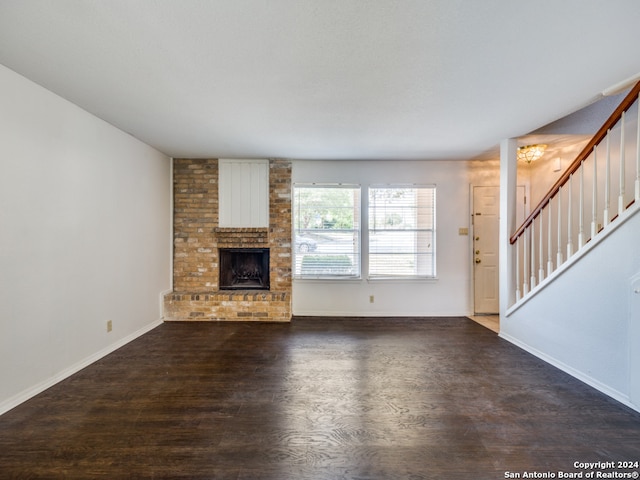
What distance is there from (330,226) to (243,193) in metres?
1.48

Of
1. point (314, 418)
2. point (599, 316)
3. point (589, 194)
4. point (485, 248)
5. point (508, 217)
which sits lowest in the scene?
point (314, 418)

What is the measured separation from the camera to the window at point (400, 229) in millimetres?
4367

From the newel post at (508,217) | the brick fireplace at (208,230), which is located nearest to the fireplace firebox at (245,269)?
the brick fireplace at (208,230)

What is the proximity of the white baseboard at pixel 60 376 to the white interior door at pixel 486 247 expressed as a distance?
4944 millimetres

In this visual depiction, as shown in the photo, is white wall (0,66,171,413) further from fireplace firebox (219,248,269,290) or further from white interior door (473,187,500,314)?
white interior door (473,187,500,314)

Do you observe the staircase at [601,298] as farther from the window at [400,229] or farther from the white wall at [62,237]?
the white wall at [62,237]

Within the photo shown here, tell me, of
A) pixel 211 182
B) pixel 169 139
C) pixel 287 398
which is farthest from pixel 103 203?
pixel 287 398

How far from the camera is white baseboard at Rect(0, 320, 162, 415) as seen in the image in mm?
2005

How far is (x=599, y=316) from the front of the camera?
227cm

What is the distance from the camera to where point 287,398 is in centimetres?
215

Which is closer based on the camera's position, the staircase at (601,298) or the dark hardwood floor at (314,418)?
the dark hardwood floor at (314,418)

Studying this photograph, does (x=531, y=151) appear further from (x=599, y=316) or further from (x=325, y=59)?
(x=325, y=59)

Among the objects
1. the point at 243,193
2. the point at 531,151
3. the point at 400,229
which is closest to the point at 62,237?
the point at 243,193

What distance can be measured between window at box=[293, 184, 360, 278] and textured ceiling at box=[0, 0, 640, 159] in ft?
4.97
